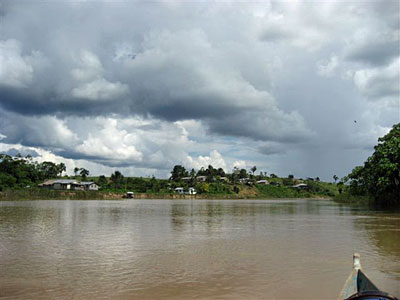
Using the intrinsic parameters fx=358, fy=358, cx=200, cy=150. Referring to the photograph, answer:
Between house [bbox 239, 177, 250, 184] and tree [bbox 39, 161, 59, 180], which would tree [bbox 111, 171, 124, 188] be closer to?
tree [bbox 39, 161, 59, 180]

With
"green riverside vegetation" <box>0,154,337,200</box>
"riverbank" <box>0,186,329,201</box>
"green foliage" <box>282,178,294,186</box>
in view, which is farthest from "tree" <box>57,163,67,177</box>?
"green foliage" <box>282,178,294,186</box>

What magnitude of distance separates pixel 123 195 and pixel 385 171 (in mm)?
69279

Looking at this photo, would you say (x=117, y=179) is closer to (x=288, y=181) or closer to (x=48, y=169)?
(x=48, y=169)

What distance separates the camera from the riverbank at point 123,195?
72562 millimetres

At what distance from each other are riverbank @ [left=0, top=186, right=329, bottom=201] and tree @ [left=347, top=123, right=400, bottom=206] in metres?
60.9

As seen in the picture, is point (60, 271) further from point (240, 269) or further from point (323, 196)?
point (323, 196)

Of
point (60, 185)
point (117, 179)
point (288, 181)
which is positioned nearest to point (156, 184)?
point (117, 179)

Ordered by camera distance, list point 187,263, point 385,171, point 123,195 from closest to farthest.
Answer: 1. point 187,263
2. point 385,171
3. point 123,195

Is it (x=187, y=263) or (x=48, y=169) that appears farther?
(x=48, y=169)

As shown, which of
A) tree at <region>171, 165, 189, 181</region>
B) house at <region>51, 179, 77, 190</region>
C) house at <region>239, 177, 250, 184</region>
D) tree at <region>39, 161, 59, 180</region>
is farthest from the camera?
house at <region>239, 177, 250, 184</region>

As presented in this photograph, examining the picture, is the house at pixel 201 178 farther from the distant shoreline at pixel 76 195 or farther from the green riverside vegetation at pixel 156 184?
the distant shoreline at pixel 76 195

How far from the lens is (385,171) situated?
134ft

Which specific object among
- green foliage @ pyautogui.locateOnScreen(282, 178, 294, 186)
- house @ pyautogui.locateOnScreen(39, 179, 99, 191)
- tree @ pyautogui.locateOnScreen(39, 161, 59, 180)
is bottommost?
house @ pyautogui.locateOnScreen(39, 179, 99, 191)

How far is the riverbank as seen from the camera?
238ft
